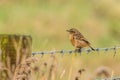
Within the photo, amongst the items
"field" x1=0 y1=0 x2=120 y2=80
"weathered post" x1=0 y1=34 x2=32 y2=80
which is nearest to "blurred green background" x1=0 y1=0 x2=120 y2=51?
"field" x1=0 y1=0 x2=120 y2=80

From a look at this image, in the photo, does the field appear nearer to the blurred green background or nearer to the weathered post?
the blurred green background

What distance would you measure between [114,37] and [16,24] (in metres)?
2.52

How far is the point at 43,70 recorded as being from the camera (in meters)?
7.90

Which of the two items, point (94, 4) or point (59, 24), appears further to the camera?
point (94, 4)

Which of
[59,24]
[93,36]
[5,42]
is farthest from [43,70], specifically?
[59,24]

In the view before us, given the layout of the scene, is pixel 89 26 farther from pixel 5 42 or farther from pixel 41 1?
pixel 5 42

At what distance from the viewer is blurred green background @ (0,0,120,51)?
18.3 m

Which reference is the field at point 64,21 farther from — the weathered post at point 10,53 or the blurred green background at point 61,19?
the weathered post at point 10,53

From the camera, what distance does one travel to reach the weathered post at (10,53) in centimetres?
752

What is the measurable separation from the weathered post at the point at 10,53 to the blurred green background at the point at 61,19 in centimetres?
892

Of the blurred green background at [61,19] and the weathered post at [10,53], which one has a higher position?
the blurred green background at [61,19]

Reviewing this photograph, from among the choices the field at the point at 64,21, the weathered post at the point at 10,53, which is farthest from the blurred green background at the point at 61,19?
the weathered post at the point at 10,53

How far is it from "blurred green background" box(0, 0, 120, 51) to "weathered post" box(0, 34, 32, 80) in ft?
29.3

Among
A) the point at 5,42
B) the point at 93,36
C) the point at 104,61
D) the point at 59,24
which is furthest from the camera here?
the point at 59,24
